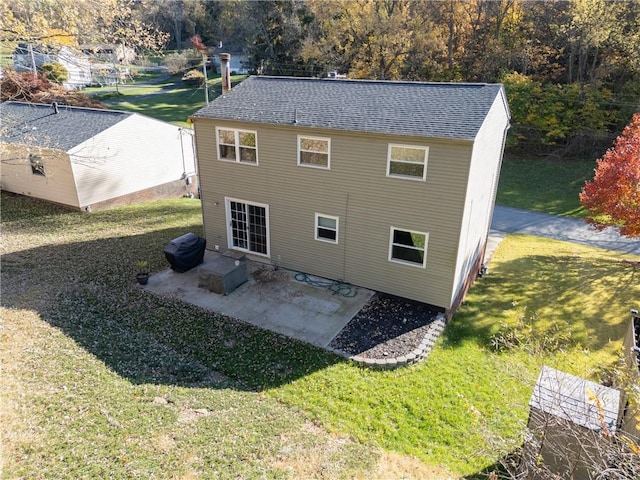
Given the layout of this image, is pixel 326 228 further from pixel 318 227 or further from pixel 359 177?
pixel 359 177

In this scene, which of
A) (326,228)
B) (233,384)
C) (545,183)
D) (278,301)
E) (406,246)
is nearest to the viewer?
(233,384)

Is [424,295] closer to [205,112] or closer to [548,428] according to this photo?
[548,428]

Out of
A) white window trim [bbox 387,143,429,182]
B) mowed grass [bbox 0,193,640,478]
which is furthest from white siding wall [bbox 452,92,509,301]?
mowed grass [bbox 0,193,640,478]

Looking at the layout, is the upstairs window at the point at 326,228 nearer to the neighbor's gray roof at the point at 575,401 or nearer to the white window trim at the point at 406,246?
the white window trim at the point at 406,246

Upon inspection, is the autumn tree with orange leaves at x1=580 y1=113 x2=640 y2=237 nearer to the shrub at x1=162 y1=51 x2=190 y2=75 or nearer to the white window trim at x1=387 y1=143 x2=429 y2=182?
the white window trim at x1=387 y1=143 x2=429 y2=182

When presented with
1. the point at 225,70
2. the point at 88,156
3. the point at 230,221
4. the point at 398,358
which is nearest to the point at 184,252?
the point at 230,221
